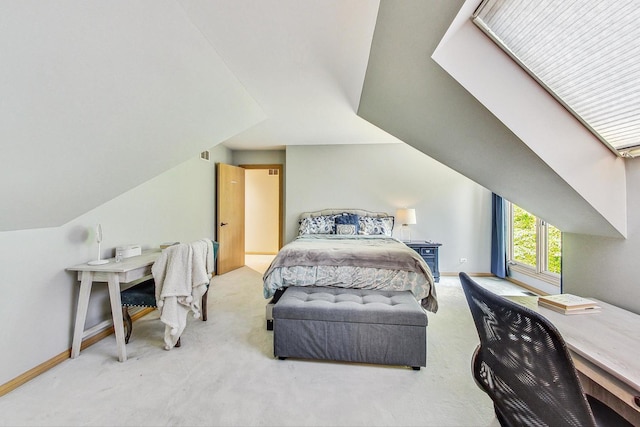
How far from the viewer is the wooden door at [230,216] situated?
4.81m

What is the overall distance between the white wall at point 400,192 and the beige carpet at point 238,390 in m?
2.56

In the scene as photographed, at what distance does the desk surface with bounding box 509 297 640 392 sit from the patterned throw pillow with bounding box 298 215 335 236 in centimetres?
346

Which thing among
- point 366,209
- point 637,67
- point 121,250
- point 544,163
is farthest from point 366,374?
point 366,209

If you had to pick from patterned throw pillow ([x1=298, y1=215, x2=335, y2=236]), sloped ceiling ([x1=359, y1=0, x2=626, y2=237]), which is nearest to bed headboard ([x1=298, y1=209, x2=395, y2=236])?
patterned throw pillow ([x1=298, y1=215, x2=335, y2=236])

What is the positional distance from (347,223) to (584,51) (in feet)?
11.8

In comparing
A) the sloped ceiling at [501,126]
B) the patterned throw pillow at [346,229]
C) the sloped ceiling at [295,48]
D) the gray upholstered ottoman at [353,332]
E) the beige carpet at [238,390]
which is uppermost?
the sloped ceiling at [295,48]

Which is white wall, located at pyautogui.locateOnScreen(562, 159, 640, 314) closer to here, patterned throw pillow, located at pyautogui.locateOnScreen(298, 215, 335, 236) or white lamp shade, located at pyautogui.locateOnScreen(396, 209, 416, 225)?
white lamp shade, located at pyautogui.locateOnScreen(396, 209, 416, 225)

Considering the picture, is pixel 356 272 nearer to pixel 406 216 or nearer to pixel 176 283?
pixel 176 283

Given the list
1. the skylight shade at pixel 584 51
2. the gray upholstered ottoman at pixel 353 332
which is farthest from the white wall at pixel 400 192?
the skylight shade at pixel 584 51

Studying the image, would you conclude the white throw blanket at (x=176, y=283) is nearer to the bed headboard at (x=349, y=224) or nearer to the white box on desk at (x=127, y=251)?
the white box on desk at (x=127, y=251)

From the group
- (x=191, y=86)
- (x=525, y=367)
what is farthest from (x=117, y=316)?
(x=525, y=367)

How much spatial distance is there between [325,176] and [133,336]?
12.0 ft

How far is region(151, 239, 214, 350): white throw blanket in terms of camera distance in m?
2.23

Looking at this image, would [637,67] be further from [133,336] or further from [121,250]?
[133,336]
